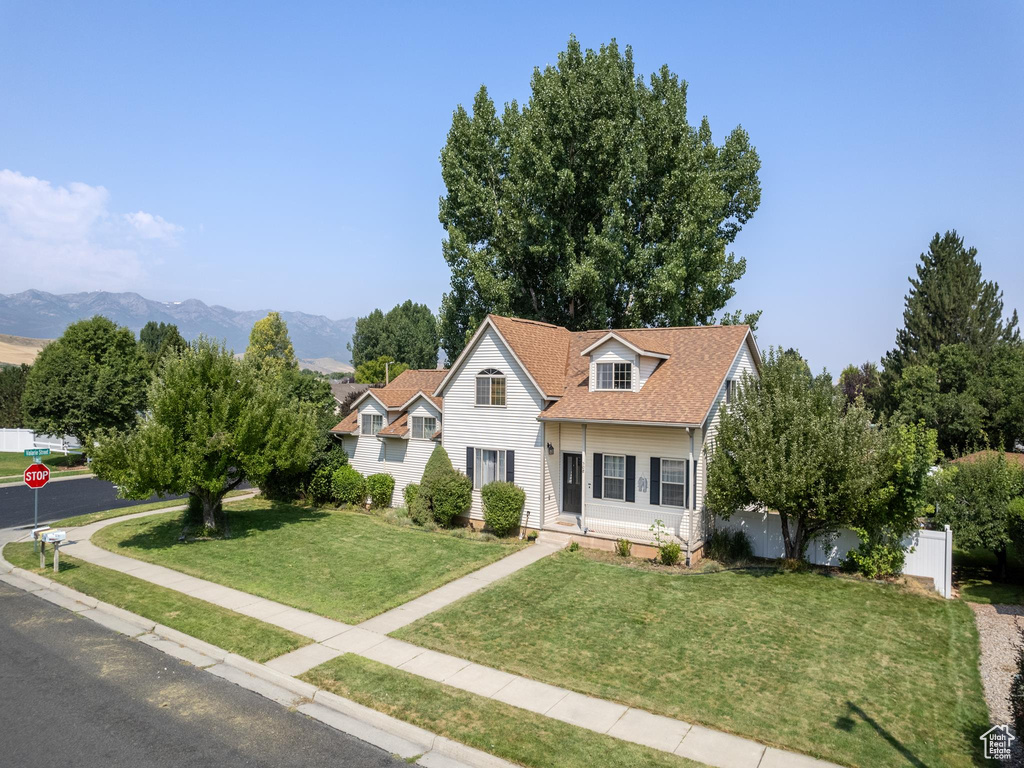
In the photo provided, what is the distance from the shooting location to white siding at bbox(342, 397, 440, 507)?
83.6 feet

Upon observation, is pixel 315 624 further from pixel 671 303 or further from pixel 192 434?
pixel 671 303

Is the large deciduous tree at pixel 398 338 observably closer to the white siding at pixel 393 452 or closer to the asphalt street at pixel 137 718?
the white siding at pixel 393 452

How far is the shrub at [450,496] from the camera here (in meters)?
22.6

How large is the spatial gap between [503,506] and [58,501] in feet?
74.9

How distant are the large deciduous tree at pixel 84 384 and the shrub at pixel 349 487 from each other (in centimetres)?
2143

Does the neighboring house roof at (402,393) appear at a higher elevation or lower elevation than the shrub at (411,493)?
Answer: higher

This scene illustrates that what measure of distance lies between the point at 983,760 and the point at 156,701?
12.5 meters

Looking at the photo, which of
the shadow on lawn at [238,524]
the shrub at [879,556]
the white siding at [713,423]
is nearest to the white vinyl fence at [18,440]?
the shadow on lawn at [238,524]

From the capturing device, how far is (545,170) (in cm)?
3025

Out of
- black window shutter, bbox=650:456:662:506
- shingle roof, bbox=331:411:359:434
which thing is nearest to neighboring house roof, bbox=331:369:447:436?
shingle roof, bbox=331:411:359:434

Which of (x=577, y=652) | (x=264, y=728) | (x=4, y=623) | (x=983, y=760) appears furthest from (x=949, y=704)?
(x=4, y=623)

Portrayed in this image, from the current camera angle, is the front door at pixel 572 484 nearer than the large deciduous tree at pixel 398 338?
Yes

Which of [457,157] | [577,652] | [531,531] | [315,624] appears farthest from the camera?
[457,157]

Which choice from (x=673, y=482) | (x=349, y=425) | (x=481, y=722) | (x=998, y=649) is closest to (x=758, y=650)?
(x=998, y=649)
